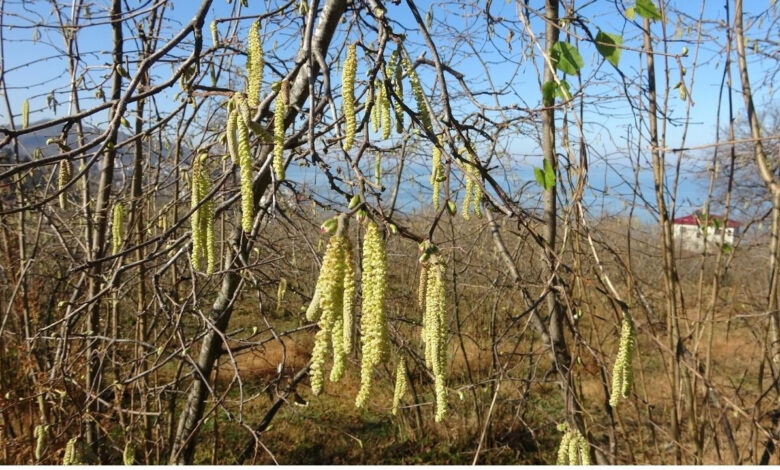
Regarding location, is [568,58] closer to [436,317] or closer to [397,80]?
[397,80]

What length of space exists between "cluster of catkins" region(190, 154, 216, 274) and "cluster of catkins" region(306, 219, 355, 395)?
56 cm

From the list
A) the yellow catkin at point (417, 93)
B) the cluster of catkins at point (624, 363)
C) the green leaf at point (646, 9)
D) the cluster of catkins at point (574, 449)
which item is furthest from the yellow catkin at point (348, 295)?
the cluster of catkins at point (574, 449)

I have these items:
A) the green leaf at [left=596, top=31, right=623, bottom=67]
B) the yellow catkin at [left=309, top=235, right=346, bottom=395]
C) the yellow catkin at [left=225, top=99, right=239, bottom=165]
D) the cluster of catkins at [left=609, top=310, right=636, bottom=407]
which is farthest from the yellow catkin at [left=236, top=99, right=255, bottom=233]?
the cluster of catkins at [left=609, top=310, right=636, bottom=407]

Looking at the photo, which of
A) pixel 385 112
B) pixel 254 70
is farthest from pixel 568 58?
pixel 254 70

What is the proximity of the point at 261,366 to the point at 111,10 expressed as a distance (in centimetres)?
392

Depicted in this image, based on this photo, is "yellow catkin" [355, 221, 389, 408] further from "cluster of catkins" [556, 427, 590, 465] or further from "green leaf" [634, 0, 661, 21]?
"cluster of catkins" [556, 427, 590, 465]

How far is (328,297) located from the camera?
747mm

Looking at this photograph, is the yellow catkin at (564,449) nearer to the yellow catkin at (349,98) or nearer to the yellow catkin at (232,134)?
the yellow catkin at (349,98)

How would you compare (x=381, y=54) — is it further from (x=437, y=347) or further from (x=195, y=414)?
(x=195, y=414)

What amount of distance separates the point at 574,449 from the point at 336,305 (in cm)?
111

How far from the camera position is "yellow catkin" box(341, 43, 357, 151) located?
107 cm

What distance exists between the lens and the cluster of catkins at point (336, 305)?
2.44 feet

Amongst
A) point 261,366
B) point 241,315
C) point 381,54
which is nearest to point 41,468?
point 381,54

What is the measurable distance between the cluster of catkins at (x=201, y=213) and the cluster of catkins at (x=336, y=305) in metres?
0.56
